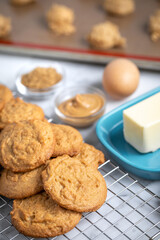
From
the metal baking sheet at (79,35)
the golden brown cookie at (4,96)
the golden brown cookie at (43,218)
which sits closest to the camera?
the golden brown cookie at (43,218)

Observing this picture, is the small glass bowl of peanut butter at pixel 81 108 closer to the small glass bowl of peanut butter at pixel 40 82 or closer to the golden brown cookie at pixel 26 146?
the small glass bowl of peanut butter at pixel 40 82

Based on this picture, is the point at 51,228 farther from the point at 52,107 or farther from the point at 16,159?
the point at 52,107

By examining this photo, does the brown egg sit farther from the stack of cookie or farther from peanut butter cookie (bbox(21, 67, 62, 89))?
the stack of cookie

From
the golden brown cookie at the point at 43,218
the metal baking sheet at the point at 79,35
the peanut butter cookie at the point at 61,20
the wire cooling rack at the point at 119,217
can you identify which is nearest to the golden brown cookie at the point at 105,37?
the metal baking sheet at the point at 79,35

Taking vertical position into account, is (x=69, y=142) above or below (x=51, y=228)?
above

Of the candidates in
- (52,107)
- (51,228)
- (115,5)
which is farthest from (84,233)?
(115,5)
